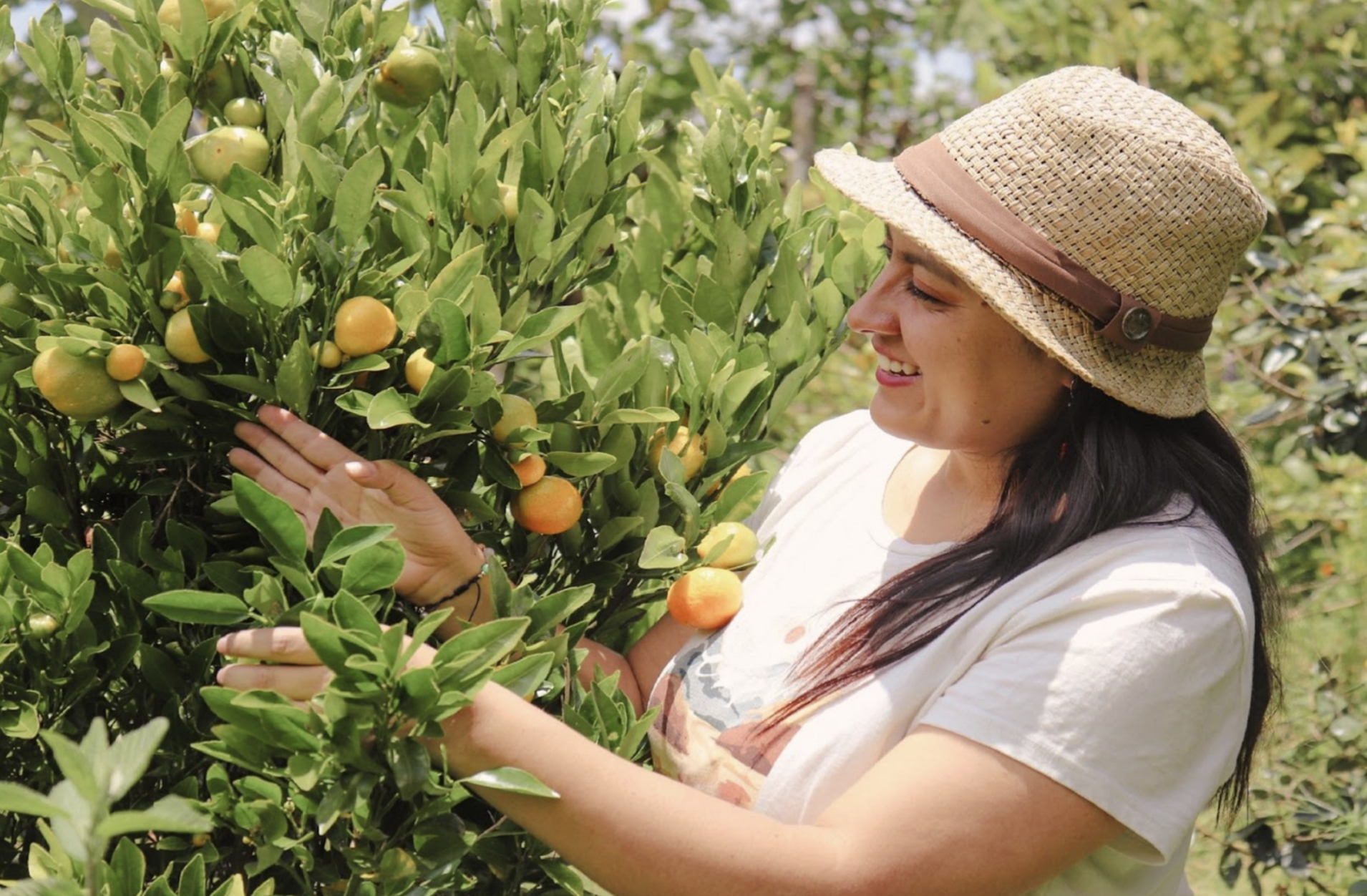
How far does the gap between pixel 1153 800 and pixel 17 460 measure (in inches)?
44.3

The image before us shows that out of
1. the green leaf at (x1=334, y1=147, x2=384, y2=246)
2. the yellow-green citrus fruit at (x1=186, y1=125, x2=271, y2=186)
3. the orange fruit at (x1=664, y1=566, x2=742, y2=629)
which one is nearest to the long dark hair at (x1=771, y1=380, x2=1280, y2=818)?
the orange fruit at (x1=664, y1=566, x2=742, y2=629)

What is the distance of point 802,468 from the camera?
189 centimetres

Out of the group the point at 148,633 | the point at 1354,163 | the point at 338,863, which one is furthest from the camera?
the point at 1354,163

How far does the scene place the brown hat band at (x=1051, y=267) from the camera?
1491 millimetres

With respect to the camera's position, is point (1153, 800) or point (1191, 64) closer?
point (1153, 800)

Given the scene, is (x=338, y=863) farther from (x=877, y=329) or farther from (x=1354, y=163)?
(x=1354, y=163)

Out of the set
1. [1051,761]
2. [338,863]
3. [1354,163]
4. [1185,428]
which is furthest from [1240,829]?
[1354,163]

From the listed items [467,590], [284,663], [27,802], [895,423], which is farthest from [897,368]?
[27,802]

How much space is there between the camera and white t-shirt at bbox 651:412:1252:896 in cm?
133

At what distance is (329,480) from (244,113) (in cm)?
40

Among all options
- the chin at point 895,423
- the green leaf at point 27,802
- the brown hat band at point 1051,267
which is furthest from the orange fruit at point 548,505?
the green leaf at point 27,802

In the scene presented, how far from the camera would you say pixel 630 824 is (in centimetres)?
125

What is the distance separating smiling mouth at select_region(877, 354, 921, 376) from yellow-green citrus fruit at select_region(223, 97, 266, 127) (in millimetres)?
706

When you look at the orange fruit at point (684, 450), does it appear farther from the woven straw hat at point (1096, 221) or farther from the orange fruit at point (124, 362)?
the orange fruit at point (124, 362)
